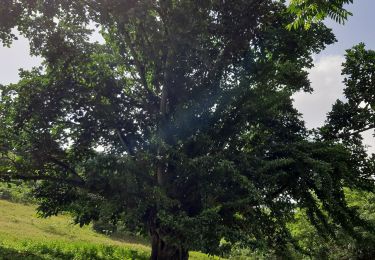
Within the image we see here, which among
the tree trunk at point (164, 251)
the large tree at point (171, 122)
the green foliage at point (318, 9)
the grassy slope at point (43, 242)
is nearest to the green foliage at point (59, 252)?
the grassy slope at point (43, 242)

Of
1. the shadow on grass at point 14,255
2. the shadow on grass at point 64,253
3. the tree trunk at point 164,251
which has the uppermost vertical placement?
the tree trunk at point 164,251

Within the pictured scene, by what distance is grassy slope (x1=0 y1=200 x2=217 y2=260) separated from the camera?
1844 centimetres

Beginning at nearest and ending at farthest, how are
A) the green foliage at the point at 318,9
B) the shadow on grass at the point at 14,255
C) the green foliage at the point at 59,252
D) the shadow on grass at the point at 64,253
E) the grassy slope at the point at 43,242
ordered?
the green foliage at the point at 318,9 < the shadow on grass at the point at 14,255 < the shadow on grass at the point at 64,253 < the green foliage at the point at 59,252 < the grassy slope at the point at 43,242

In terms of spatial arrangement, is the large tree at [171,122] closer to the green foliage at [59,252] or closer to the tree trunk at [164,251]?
the tree trunk at [164,251]

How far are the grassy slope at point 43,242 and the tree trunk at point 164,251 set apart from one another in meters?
3.65

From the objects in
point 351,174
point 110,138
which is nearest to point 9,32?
point 110,138

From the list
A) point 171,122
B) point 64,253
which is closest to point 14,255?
point 64,253

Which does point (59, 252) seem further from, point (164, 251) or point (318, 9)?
point (318, 9)

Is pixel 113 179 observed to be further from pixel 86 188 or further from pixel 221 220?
pixel 221 220

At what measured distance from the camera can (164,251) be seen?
15.1 meters

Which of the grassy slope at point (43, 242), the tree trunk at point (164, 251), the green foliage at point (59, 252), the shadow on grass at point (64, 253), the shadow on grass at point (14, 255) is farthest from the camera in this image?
the grassy slope at point (43, 242)

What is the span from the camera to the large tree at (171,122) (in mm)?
12719

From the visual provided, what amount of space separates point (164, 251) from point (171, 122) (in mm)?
5328

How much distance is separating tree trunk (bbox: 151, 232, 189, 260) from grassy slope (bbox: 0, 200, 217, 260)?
3.65 metres
